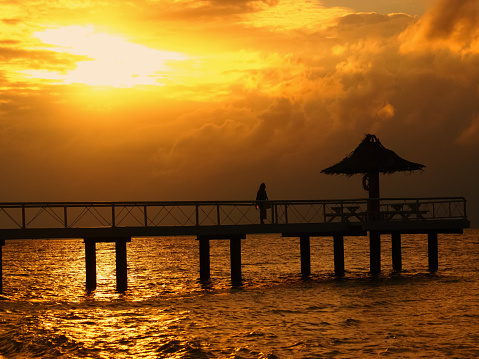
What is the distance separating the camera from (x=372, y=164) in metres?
33.7

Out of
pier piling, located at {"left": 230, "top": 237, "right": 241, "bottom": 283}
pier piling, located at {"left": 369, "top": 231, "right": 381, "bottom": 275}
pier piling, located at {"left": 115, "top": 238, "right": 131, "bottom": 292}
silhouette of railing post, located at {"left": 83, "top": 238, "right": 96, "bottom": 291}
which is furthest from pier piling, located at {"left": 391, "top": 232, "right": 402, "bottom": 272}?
silhouette of railing post, located at {"left": 83, "top": 238, "right": 96, "bottom": 291}

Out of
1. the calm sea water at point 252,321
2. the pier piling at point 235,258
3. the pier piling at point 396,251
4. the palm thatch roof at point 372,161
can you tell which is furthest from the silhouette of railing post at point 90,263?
the pier piling at point 396,251

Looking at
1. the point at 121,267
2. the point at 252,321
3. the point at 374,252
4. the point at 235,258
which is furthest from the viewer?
the point at 374,252

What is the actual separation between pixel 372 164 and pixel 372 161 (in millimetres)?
144

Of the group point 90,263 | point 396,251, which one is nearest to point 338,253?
point 396,251

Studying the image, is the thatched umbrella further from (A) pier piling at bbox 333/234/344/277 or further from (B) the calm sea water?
(B) the calm sea water

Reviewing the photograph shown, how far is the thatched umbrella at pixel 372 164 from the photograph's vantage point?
3375 centimetres

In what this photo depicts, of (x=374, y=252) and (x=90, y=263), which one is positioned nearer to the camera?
(x=90, y=263)

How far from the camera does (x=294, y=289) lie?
101 ft

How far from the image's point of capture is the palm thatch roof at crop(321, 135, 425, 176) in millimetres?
33812

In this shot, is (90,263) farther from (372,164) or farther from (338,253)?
(372,164)

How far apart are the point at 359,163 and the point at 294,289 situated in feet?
23.1

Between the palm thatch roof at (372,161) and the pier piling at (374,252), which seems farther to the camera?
the pier piling at (374,252)

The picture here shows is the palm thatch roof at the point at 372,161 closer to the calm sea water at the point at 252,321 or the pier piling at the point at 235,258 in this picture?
the calm sea water at the point at 252,321
